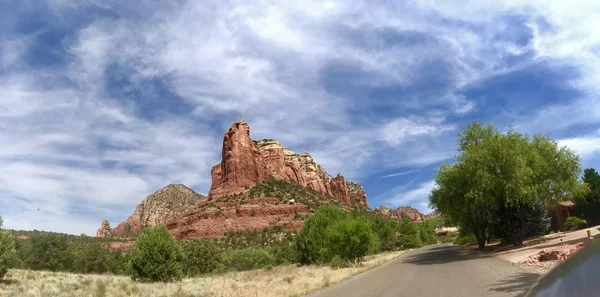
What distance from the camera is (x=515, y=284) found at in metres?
13.5

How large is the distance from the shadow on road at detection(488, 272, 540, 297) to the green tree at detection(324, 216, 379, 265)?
26159 mm

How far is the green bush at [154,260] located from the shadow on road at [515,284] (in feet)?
94.0

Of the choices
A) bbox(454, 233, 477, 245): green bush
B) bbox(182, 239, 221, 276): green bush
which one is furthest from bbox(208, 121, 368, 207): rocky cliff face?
bbox(454, 233, 477, 245): green bush

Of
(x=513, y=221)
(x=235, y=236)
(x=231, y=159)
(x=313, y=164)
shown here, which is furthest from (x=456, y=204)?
(x=313, y=164)

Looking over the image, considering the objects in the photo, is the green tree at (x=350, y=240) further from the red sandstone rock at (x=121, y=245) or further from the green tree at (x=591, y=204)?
the red sandstone rock at (x=121, y=245)

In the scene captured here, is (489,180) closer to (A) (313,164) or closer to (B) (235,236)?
(B) (235,236)

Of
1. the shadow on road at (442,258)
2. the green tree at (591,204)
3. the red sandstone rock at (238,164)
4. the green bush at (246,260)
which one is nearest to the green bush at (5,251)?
the shadow on road at (442,258)

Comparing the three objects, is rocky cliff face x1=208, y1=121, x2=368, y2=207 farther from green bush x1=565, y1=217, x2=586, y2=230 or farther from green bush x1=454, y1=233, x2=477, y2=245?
green bush x1=565, y1=217, x2=586, y2=230

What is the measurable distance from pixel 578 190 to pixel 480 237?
10015 mm

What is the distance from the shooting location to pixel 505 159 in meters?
30.5

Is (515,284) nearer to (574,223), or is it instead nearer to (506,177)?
(506,177)

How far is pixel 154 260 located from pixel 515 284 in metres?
29.9

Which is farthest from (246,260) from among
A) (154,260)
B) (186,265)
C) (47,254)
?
(47,254)

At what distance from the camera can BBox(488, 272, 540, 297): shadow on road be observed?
476 inches
